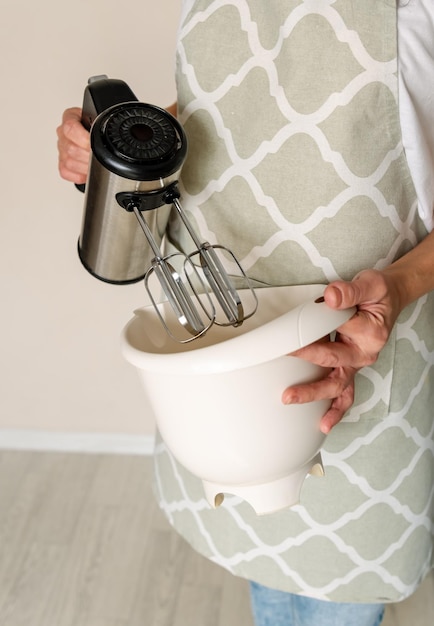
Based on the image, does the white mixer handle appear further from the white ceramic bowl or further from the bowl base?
the bowl base

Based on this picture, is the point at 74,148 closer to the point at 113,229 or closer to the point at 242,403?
the point at 113,229

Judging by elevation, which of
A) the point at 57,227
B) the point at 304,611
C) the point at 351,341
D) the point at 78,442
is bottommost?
the point at 78,442

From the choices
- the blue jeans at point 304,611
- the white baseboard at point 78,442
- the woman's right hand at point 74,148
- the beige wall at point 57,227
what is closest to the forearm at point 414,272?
the woman's right hand at point 74,148

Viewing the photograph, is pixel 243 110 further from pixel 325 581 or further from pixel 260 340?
pixel 325 581

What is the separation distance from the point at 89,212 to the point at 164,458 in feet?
1.27

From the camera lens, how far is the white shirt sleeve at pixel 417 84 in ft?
2.42

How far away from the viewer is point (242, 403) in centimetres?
64

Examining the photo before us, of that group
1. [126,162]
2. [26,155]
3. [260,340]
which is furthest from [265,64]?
[26,155]

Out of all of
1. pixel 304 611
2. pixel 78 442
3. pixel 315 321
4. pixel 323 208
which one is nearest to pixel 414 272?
pixel 323 208

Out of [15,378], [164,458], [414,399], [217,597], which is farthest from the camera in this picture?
[15,378]

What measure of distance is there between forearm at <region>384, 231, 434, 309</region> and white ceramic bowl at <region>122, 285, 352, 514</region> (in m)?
0.13

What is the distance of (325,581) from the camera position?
0.98 metres

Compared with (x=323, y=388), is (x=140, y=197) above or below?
above

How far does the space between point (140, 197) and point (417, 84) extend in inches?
11.7
